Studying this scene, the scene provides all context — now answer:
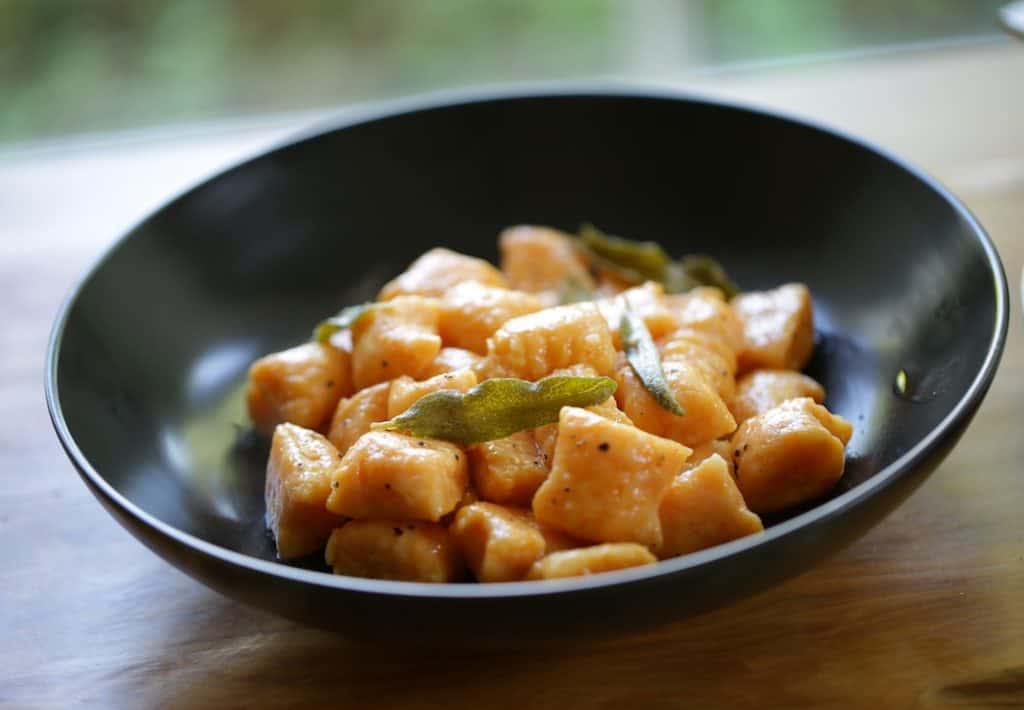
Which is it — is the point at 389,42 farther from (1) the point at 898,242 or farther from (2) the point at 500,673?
(2) the point at 500,673

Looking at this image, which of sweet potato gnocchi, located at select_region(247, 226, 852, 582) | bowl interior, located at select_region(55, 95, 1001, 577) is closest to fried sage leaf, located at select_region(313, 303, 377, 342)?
sweet potato gnocchi, located at select_region(247, 226, 852, 582)

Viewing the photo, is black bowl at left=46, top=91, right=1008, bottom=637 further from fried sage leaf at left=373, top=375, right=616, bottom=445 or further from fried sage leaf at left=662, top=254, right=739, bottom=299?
fried sage leaf at left=373, top=375, right=616, bottom=445

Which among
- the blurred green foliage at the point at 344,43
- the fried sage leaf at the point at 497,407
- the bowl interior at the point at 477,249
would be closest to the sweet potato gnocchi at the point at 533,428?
the fried sage leaf at the point at 497,407

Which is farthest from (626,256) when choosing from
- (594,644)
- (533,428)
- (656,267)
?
(594,644)

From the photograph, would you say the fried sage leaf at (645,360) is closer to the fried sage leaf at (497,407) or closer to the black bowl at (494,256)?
the fried sage leaf at (497,407)

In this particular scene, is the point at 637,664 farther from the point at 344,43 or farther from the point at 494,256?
the point at 344,43
